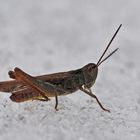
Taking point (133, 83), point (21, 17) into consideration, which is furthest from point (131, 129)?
point (21, 17)

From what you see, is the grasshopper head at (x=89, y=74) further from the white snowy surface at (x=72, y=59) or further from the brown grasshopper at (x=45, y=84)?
the white snowy surface at (x=72, y=59)

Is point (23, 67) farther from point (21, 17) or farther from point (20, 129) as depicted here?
point (20, 129)

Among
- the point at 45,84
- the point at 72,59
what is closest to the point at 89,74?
the point at 45,84

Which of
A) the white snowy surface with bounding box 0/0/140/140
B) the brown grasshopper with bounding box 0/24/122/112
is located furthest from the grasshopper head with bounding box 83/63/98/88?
the white snowy surface with bounding box 0/0/140/140

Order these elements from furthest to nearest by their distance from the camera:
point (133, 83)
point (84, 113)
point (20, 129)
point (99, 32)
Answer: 1. point (99, 32)
2. point (133, 83)
3. point (84, 113)
4. point (20, 129)

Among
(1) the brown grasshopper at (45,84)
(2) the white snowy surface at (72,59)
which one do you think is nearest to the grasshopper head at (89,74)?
(1) the brown grasshopper at (45,84)
